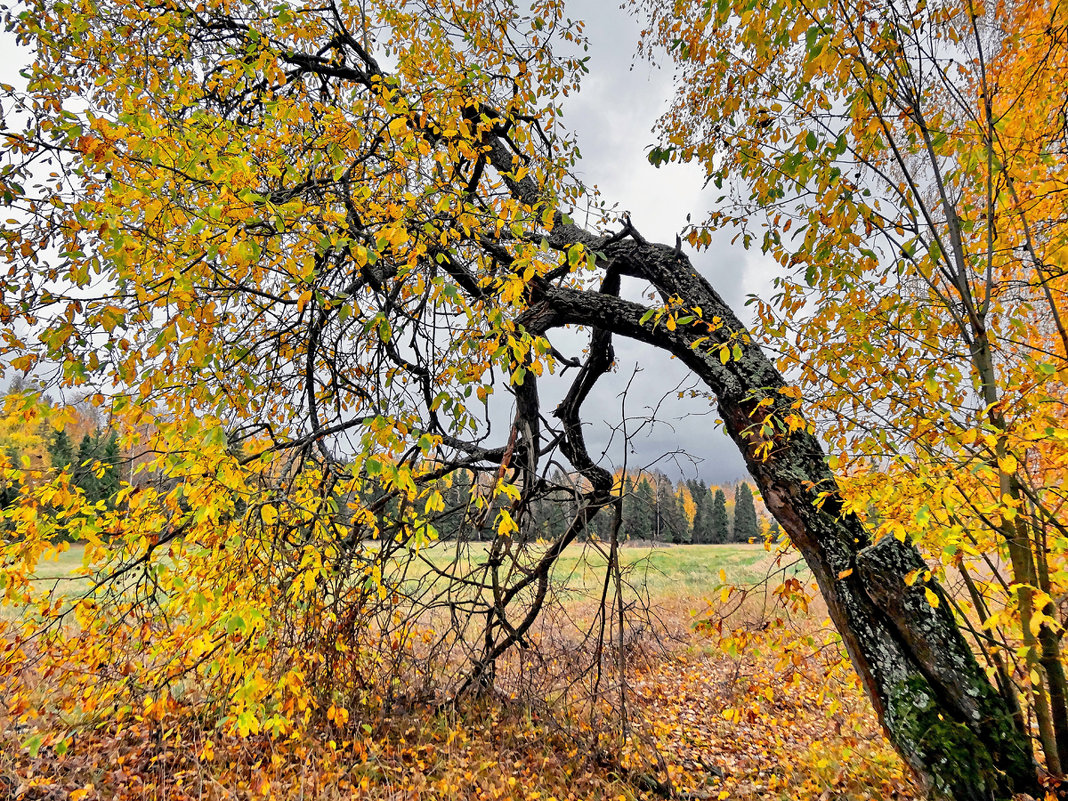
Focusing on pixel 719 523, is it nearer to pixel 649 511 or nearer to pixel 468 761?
pixel 468 761

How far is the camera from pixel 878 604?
2611 millimetres

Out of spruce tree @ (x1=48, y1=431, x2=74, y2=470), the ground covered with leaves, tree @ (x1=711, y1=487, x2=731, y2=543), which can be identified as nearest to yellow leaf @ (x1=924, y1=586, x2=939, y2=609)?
the ground covered with leaves

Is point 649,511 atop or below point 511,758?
atop

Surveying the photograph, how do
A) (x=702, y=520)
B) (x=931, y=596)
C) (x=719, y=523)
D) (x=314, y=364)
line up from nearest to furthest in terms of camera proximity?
(x=931, y=596), (x=314, y=364), (x=702, y=520), (x=719, y=523)

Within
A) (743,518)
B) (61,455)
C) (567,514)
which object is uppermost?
(61,455)

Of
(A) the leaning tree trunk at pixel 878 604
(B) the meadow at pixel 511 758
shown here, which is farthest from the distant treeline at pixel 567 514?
(A) the leaning tree trunk at pixel 878 604

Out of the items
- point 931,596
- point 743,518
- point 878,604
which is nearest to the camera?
point 931,596

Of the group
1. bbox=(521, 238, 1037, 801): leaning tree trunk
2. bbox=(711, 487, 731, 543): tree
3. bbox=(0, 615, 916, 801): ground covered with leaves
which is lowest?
bbox=(711, 487, 731, 543): tree

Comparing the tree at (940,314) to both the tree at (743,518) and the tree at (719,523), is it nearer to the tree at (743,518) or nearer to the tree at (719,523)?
the tree at (719,523)

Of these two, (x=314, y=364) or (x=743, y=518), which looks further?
(x=743, y=518)

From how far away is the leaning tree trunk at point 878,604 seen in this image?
2.32 metres

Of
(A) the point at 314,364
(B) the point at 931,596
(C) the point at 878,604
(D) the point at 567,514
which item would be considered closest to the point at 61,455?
(A) the point at 314,364

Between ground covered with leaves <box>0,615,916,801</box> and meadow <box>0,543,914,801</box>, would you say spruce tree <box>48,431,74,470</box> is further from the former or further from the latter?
ground covered with leaves <box>0,615,916,801</box>

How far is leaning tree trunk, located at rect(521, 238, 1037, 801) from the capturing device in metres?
2.32
